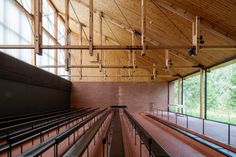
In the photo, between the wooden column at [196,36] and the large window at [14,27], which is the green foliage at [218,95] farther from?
the large window at [14,27]

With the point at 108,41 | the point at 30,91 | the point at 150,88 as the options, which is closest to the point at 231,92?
the point at 150,88

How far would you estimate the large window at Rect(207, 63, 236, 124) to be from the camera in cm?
1903

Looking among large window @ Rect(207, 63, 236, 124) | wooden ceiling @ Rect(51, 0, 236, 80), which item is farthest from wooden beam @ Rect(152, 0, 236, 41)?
large window @ Rect(207, 63, 236, 124)

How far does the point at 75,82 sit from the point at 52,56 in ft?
17.3

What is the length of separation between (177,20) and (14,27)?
7.03 m

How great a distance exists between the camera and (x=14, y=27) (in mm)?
9875

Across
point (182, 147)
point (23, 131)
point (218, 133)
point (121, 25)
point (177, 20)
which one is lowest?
point (182, 147)

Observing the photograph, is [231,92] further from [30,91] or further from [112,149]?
[112,149]

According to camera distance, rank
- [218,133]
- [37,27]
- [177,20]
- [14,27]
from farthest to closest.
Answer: [14,27] → [177,20] → [218,133] → [37,27]

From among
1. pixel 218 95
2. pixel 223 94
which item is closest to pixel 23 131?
pixel 223 94

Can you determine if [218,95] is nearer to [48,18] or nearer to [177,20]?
[177,20]

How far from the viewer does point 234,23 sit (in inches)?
289

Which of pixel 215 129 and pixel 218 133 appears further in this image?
pixel 215 129

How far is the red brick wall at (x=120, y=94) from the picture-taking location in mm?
19984
